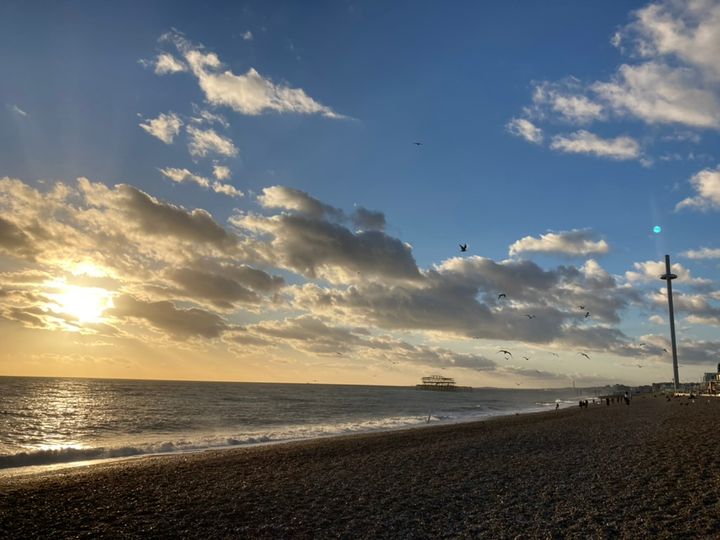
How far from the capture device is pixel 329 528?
10.9 m

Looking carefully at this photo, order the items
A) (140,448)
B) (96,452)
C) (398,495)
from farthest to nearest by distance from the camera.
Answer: (140,448) → (96,452) → (398,495)

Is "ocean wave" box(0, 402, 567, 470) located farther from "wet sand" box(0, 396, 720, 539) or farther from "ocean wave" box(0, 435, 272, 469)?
"wet sand" box(0, 396, 720, 539)

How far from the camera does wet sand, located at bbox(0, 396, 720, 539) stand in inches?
417

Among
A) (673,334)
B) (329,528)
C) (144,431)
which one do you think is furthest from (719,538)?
(673,334)

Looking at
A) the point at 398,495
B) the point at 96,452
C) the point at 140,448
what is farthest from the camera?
the point at 140,448

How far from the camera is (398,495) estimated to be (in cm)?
1371

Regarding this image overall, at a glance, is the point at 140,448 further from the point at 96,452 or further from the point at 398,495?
the point at 398,495

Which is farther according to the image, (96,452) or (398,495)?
(96,452)

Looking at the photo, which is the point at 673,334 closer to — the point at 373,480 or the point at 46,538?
the point at 373,480

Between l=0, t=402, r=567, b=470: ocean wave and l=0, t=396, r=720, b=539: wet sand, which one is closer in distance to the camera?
l=0, t=396, r=720, b=539: wet sand

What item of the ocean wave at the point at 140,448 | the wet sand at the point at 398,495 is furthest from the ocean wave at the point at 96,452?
the wet sand at the point at 398,495

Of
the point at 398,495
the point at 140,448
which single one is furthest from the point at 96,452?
the point at 398,495

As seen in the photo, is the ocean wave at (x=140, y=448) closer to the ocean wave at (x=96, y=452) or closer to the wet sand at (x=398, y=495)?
the ocean wave at (x=96, y=452)

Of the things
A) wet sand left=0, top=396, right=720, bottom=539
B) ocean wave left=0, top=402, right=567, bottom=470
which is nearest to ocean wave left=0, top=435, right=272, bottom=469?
ocean wave left=0, top=402, right=567, bottom=470
